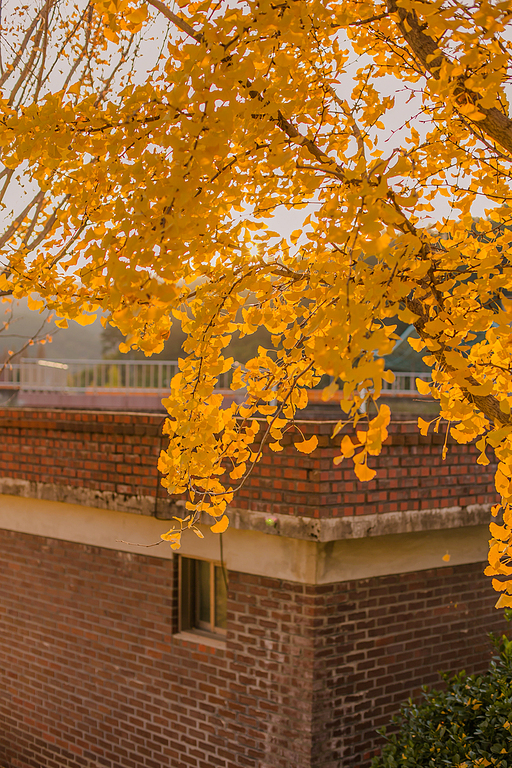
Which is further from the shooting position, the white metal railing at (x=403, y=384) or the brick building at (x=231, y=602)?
the white metal railing at (x=403, y=384)

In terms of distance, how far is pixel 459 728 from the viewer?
5.71 m

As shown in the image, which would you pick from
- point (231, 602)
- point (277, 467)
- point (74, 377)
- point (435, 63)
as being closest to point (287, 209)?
point (435, 63)

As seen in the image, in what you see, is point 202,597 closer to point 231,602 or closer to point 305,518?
point 231,602

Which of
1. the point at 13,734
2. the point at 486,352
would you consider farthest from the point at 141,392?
the point at 486,352

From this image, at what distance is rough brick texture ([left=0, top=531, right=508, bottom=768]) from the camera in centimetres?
607

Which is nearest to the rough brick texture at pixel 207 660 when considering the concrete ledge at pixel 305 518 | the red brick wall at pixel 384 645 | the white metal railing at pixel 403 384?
the red brick wall at pixel 384 645

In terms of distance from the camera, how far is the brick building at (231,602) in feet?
19.8

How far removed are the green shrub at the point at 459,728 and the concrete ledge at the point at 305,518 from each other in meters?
1.41

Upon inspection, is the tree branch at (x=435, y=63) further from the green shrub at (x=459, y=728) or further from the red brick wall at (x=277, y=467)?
the green shrub at (x=459, y=728)

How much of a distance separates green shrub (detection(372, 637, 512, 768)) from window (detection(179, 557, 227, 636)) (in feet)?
6.37

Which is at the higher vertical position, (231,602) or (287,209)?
(287,209)

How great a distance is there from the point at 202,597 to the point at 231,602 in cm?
78

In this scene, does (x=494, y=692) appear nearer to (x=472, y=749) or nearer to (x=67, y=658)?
(x=472, y=749)

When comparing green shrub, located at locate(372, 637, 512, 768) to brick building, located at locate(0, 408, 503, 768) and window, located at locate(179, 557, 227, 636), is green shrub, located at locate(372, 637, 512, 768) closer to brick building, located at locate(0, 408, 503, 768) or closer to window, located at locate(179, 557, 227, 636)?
brick building, located at locate(0, 408, 503, 768)
